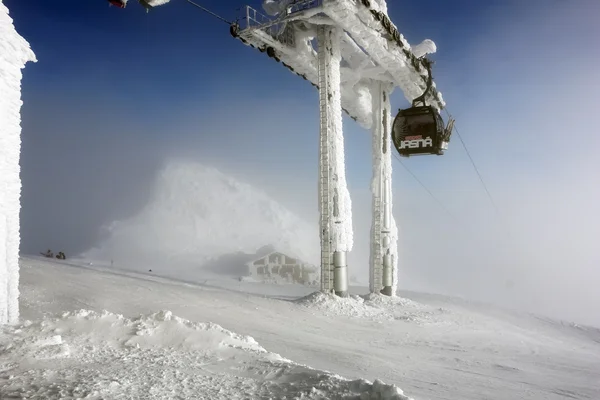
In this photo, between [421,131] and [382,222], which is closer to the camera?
[421,131]

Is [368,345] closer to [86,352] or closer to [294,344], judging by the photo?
[294,344]

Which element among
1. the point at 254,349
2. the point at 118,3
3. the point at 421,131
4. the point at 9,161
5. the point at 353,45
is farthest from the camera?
the point at 353,45

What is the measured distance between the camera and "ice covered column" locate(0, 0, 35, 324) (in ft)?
18.9

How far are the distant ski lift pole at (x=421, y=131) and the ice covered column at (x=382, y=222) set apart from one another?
12.0 feet

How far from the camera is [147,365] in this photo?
425 cm

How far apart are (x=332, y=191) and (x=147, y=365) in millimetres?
9575

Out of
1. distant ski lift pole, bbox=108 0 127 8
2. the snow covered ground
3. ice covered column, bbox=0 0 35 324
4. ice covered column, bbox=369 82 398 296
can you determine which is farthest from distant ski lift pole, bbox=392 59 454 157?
ice covered column, bbox=0 0 35 324

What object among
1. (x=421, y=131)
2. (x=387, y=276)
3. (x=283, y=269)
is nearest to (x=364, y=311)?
(x=387, y=276)

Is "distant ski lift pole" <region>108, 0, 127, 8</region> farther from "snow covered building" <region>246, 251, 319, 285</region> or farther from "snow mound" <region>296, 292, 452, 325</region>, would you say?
"snow covered building" <region>246, 251, 319, 285</region>

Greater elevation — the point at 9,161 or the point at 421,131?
the point at 421,131

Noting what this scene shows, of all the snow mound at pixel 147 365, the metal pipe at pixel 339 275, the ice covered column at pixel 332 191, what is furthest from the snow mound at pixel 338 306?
the snow mound at pixel 147 365

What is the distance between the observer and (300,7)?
13211mm

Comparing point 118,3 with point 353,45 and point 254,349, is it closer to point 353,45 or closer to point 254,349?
point 254,349

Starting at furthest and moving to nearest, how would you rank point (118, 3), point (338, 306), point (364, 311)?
point (364, 311)
point (338, 306)
point (118, 3)
